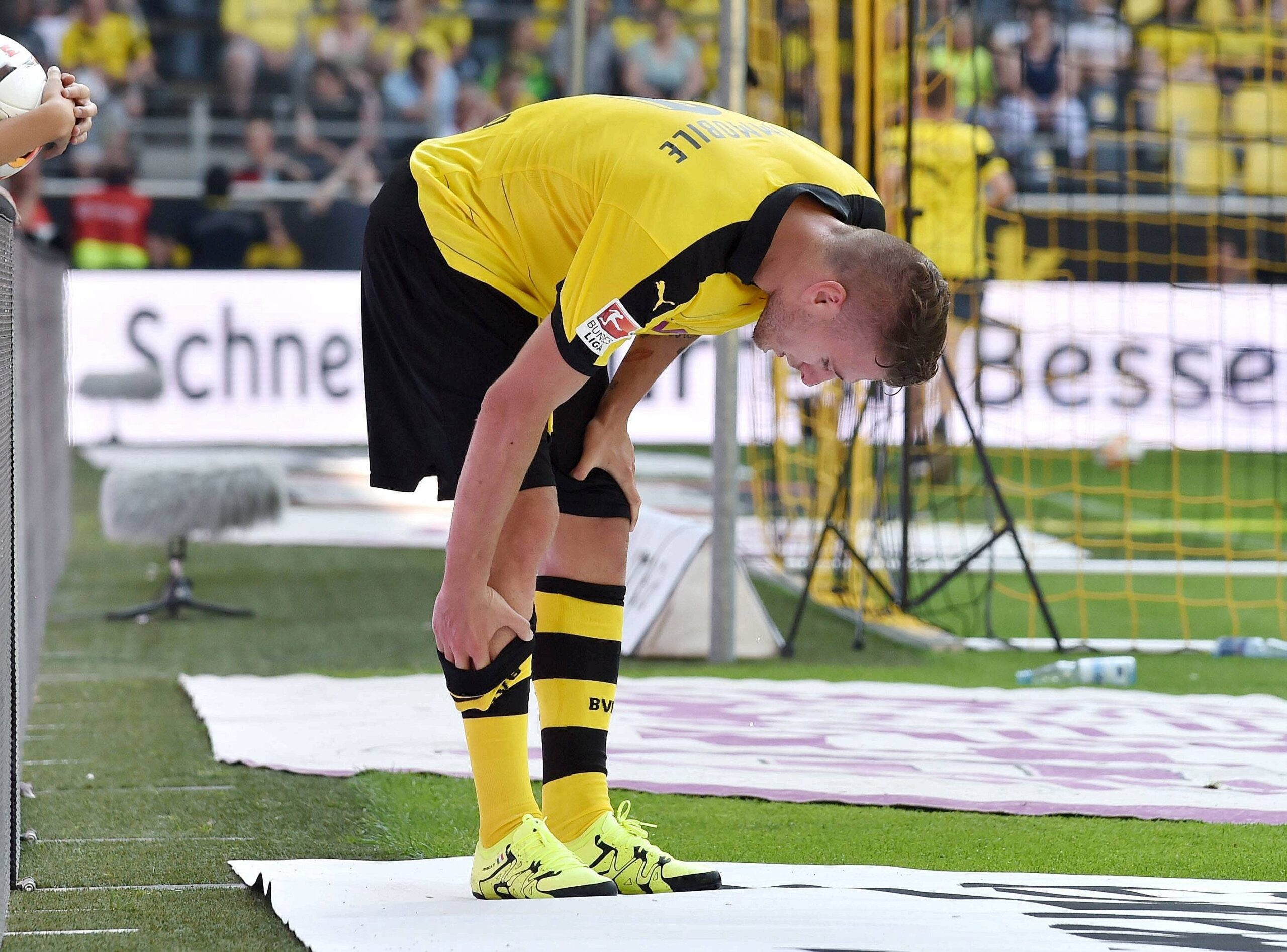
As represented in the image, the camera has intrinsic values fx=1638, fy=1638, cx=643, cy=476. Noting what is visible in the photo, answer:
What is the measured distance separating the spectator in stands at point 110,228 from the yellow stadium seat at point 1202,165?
8357 millimetres

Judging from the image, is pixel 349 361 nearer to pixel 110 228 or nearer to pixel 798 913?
pixel 110 228

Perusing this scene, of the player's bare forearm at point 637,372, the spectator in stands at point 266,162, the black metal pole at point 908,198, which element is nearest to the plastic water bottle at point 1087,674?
the black metal pole at point 908,198

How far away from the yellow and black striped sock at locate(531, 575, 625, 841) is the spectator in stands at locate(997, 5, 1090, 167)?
11495 mm

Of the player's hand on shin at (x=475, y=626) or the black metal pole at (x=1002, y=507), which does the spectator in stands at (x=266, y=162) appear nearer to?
the black metal pole at (x=1002, y=507)

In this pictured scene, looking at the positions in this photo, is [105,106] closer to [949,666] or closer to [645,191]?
[949,666]

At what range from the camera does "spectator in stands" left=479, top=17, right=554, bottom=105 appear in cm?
1602

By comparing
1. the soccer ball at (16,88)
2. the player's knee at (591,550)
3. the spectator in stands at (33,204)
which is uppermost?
the spectator in stands at (33,204)

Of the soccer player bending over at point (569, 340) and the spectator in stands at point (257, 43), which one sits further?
the spectator in stands at point (257, 43)

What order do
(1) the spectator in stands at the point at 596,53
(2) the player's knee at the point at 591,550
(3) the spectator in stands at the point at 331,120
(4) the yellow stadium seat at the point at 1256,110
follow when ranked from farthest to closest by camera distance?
(1) the spectator in stands at the point at 596,53
(3) the spectator in stands at the point at 331,120
(4) the yellow stadium seat at the point at 1256,110
(2) the player's knee at the point at 591,550

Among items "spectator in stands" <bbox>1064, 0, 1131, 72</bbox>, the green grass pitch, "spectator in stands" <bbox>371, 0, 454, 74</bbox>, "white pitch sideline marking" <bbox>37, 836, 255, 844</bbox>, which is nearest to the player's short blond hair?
the green grass pitch

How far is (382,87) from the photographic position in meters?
15.9

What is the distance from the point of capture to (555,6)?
17141mm

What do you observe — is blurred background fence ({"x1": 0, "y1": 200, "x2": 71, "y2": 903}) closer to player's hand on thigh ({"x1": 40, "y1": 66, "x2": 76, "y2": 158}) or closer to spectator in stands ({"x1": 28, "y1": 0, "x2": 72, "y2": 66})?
player's hand on thigh ({"x1": 40, "y1": 66, "x2": 76, "y2": 158})

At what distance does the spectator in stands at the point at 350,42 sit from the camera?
15805mm
